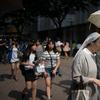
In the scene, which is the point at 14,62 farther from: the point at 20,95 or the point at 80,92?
the point at 80,92

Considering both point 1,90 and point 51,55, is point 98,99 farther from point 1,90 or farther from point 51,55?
point 1,90

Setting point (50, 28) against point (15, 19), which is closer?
point (15, 19)

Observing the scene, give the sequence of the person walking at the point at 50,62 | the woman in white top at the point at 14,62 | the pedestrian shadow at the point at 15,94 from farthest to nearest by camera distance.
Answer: the woman in white top at the point at 14,62 → the pedestrian shadow at the point at 15,94 → the person walking at the point at 50,62

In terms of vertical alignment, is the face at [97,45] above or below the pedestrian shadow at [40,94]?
above

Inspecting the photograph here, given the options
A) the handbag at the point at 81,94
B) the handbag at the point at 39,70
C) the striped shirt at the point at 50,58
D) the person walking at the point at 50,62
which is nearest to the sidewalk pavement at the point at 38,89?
the person walking at the point at 50,62

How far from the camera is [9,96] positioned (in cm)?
1203

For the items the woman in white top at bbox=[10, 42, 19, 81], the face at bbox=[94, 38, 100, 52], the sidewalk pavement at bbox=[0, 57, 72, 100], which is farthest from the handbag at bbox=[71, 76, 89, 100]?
the woman in white top at bbox=[10, 42, 19, 81]

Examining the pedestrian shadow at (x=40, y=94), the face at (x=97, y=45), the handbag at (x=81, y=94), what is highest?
the face at (x=97, y=45)

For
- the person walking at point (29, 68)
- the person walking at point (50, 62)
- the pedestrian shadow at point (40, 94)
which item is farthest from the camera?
the pedestrian shadow at point (40, 94)

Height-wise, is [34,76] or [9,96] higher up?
[34,76]

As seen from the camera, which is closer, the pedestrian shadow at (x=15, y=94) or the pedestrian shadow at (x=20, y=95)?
the pedestrian shadow at (x=20, y=95)

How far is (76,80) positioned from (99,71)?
0.87 feet

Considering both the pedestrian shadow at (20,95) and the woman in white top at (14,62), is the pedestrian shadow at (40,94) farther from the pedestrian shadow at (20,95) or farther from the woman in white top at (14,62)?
the woman in white top at (14,62)

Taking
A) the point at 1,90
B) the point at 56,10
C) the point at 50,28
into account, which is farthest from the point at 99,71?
the point at 50,28
